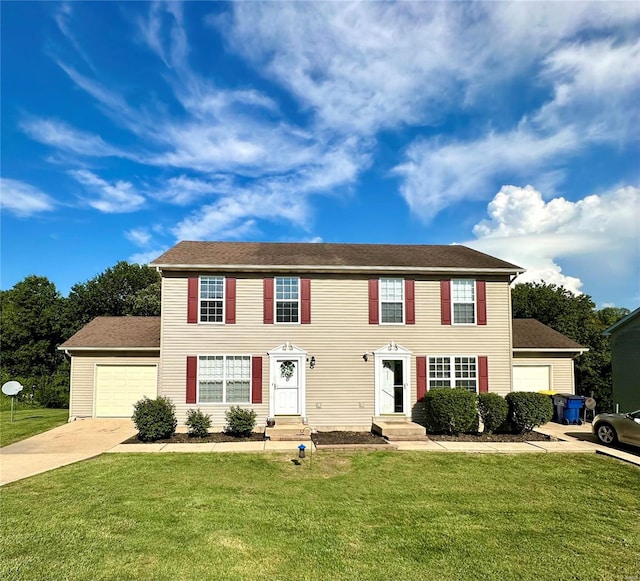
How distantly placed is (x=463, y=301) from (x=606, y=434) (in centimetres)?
568

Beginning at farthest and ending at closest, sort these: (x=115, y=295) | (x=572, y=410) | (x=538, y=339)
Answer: (x=115, y=295), (x=538, y=339), (x=572, y=410)

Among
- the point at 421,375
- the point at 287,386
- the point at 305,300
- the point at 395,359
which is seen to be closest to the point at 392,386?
the point at 395,359

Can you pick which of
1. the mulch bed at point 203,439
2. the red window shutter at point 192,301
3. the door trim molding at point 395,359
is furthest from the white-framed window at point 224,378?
the door trim molding at point 395,359

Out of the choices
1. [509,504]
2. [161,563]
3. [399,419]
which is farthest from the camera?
[399,419]

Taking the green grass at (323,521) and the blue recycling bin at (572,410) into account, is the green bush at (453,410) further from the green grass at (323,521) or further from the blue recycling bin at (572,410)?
the blue recycling bin at (572,410)

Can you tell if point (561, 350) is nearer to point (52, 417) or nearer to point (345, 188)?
point (345, 188)

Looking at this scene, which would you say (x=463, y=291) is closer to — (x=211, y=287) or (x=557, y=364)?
(x=557, y=364)

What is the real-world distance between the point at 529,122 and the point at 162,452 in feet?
52.3

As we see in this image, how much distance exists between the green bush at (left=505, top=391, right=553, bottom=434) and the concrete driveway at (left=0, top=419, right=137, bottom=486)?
12191 millimetres

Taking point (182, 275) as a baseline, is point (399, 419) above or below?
below

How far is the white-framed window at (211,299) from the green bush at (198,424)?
3089mm

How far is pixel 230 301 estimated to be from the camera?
13711mm

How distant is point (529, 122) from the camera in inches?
569

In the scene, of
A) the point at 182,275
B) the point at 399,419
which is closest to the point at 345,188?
the point at 182,275
